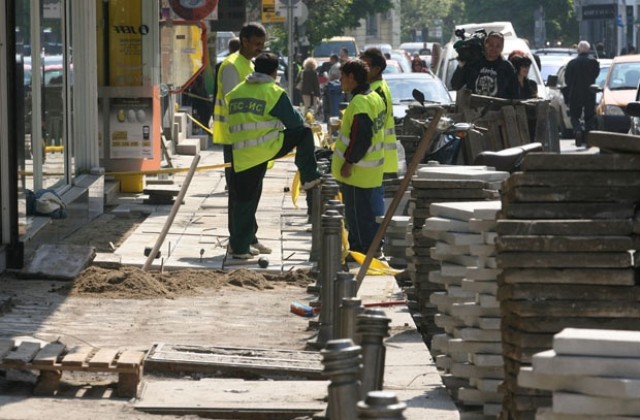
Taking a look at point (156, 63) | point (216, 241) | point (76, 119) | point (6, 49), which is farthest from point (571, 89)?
point (6, 49)

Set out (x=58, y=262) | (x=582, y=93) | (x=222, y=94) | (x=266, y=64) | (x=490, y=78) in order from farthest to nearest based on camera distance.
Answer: (x=582, y=93) < (x=490, y=78) < (x=222, y=94) < (x=266, y=64) < (x=58, y=262)

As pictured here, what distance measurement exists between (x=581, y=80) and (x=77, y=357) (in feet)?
78.4

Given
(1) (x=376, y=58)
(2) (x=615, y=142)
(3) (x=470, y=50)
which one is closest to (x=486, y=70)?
(3) (x=470, y=50)

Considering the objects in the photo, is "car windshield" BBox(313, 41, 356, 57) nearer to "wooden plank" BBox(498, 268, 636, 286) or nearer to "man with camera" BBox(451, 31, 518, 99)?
"man with camera" BBox(451, 31, 518, 99)

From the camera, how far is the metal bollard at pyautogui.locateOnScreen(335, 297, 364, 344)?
721 cm

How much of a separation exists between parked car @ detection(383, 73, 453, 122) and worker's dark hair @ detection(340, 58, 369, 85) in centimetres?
1116

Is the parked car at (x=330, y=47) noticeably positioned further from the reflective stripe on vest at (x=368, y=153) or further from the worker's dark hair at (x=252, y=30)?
the reflective stripe on vest at (x=368, y=153)

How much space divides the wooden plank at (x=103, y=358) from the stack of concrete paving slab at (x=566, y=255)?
202 cm

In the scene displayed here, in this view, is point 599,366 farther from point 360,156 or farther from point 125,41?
point 125,41

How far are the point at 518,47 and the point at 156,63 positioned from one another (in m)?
11.6

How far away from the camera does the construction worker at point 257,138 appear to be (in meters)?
13.5

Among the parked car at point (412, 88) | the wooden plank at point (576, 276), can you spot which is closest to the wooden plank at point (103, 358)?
the wooden plank at point (576, 276)

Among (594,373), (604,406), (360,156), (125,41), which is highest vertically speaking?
(125,41)

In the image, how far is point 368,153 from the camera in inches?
529
